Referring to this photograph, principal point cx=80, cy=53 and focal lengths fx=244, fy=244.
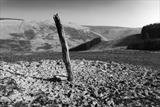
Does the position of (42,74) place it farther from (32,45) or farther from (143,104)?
(32,45)

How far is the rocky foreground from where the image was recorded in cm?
1431

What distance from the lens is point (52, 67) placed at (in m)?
20.6

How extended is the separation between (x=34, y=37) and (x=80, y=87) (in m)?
143

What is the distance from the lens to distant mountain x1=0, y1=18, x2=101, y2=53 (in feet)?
413

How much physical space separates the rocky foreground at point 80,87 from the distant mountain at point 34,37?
9353 cm

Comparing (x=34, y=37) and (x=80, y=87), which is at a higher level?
(x=34, y=37)

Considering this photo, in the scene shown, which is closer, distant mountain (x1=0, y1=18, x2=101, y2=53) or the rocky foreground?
the rocky foreground

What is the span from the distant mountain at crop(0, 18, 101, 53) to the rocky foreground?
93.5 meters

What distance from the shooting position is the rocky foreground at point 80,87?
14.3 metres

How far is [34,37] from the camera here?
156 metres

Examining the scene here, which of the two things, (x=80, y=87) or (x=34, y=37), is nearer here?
(x=80, y=87)

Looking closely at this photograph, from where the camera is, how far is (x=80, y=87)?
1636cm

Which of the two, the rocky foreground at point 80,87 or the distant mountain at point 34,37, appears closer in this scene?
the rocky foreground at point 80,87

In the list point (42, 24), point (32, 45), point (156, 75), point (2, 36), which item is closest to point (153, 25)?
point (156, 75)
